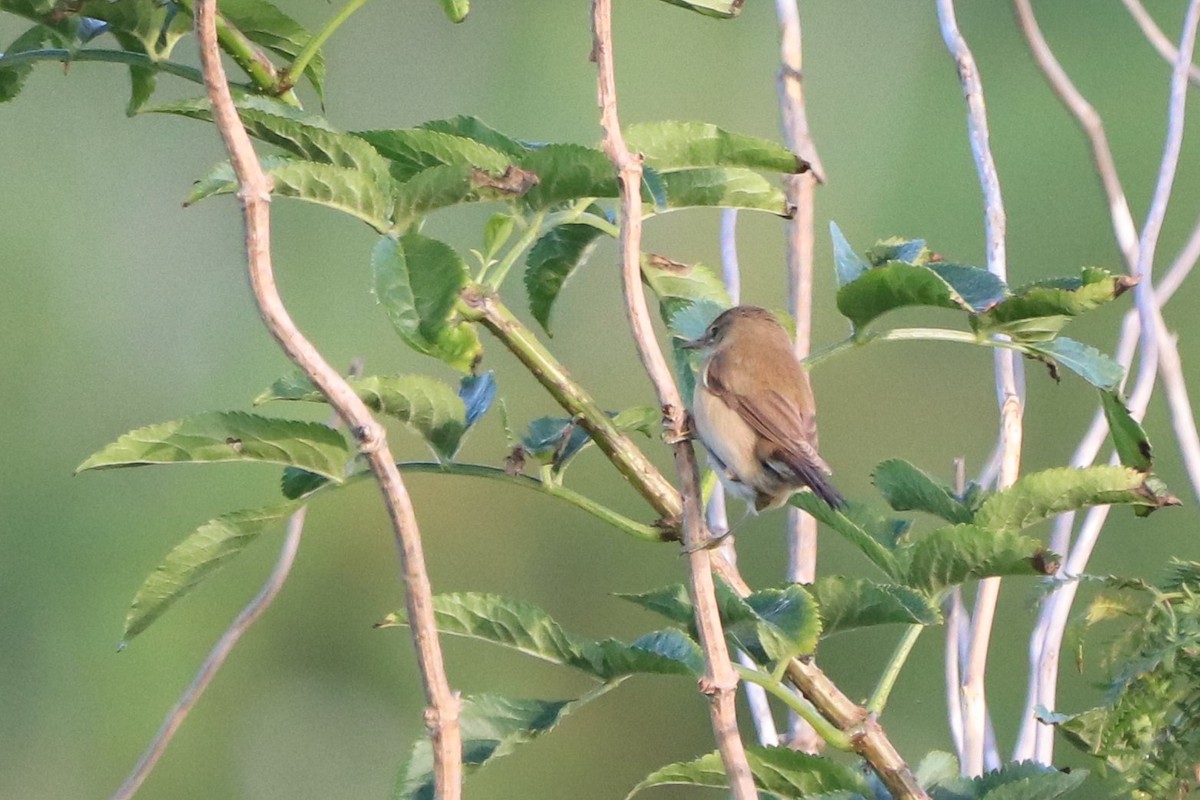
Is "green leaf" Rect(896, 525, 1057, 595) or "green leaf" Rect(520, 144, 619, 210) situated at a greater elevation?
"green leaf" Rect(520, 144, 619, 210)

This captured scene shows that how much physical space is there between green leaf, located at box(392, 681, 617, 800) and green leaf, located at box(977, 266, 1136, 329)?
31 centimetres

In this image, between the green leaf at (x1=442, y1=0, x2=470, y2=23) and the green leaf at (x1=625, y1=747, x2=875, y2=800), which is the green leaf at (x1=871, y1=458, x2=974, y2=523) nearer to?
the green leaf at (x1=625, y1=747, x2=875, y2=800)

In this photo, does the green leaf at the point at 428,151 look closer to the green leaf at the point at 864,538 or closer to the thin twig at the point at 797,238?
the green leaf at the point at 864,538

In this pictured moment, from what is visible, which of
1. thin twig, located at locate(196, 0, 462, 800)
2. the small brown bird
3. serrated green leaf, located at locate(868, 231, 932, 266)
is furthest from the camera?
the small brown bird

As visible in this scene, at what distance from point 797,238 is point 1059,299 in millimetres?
457

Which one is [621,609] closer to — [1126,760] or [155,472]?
[155,472]

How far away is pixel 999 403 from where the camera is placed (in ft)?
3.66

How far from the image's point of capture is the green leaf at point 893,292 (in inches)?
27.2

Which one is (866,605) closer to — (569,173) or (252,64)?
(569,173)

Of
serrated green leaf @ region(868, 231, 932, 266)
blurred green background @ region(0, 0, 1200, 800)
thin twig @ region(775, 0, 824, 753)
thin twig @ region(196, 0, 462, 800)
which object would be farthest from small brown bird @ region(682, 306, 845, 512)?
blurred green background @ region(0, 0, 1200, 800)

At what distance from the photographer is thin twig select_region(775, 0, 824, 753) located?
1.09 metres

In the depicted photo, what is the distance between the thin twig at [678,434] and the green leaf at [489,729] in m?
0.14

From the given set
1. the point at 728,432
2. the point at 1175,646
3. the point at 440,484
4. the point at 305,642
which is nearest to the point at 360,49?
the point at 440,484

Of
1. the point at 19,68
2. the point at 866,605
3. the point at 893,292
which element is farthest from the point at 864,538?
the point at 19,68
